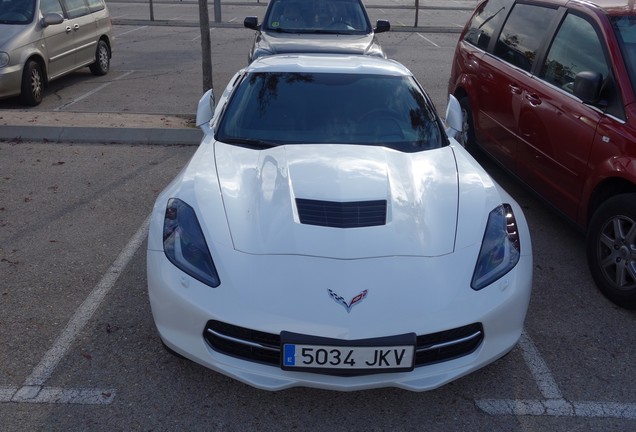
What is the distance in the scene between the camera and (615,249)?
4.48m

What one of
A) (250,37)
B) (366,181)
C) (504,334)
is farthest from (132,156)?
(250,37)

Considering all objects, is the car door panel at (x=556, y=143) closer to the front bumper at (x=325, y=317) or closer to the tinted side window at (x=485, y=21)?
the tinted side window at (x=485, y=21)

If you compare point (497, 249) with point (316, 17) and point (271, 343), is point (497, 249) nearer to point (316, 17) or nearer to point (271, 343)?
point (271, 343)

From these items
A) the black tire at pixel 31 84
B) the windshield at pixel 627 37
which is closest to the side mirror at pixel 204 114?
the windshield at pixel 627 37

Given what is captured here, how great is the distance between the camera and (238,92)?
193 inches

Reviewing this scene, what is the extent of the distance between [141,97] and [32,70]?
1570 millimetres

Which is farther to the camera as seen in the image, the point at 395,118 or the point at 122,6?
the point at 122,6

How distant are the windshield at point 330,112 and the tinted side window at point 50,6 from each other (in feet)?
20.6

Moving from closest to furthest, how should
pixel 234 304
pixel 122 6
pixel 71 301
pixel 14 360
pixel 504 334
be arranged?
pixel 234 304
pixel 504 334
pixel 14 360
pixel 71 301
pixel 122 6

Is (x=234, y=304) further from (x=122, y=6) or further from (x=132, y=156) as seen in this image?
(x=122, y=6)

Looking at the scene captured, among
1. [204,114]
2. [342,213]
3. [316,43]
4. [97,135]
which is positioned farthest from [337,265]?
[316,43]

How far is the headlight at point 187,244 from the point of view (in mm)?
3322

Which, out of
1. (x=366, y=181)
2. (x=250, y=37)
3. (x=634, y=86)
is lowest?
(x=250, y=37)

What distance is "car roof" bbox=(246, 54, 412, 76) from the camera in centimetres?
499
